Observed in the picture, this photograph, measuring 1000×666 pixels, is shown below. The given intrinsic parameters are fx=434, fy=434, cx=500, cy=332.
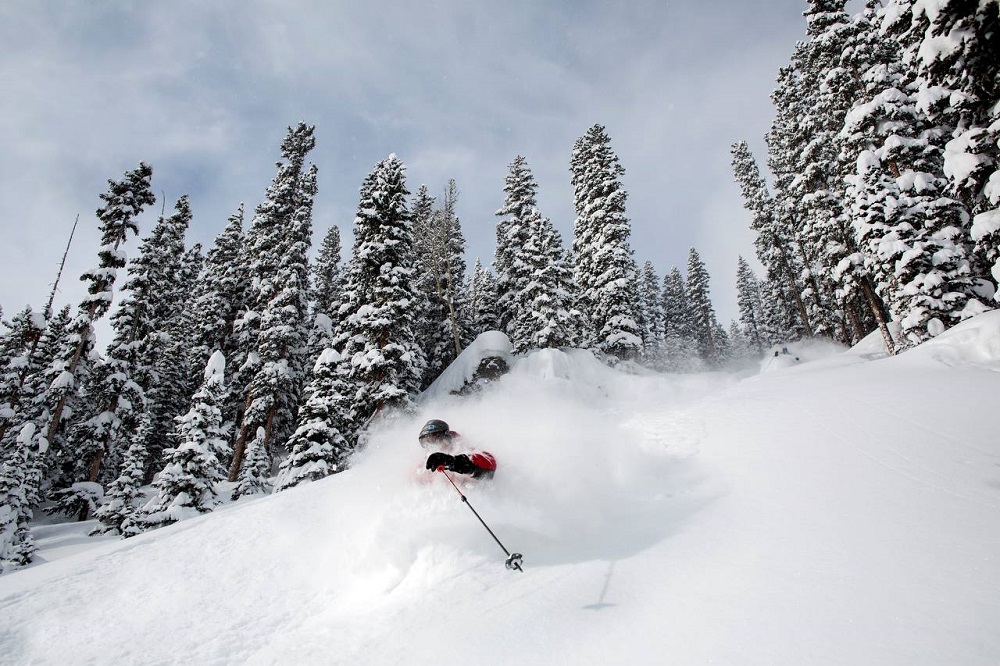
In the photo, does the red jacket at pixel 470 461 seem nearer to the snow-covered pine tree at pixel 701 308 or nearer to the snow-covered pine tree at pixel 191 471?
the snow-covered pine tree at pixel 191 471

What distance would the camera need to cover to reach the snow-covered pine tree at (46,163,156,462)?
851 inches

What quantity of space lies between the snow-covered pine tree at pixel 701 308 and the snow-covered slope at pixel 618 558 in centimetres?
5202

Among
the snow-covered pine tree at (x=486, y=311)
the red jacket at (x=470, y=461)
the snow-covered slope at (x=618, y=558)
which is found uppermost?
the snow-covered pine tree at (x=486, y=311)

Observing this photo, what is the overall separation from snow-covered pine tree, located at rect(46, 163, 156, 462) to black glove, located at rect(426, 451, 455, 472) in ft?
82.3

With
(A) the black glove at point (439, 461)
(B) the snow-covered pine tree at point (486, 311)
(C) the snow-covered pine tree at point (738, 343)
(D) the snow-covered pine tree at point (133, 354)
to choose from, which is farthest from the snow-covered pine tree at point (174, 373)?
(C) the snow-covered pine tree at point (738, 343)

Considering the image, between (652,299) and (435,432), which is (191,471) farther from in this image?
(652,299)

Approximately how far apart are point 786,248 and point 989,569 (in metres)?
41.1

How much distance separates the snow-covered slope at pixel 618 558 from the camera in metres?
3.54

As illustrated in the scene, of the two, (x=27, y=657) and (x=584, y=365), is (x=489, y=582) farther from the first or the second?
(x=584, y=365)

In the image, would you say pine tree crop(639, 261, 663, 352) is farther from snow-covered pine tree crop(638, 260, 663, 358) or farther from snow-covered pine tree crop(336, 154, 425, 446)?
snow-covered pine tree crop(336, 154, 425, 446)

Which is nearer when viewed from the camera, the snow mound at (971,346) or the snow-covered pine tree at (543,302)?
the snow mound at (971,346)

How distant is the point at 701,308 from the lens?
59.9 meters

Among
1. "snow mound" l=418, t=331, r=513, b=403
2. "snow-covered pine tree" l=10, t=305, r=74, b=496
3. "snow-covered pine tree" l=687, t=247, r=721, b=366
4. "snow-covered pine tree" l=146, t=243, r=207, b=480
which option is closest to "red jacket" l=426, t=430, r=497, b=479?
"snow mound" l=418, t=331, r=513, b=403

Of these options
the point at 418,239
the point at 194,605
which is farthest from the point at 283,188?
the point at 194,605
